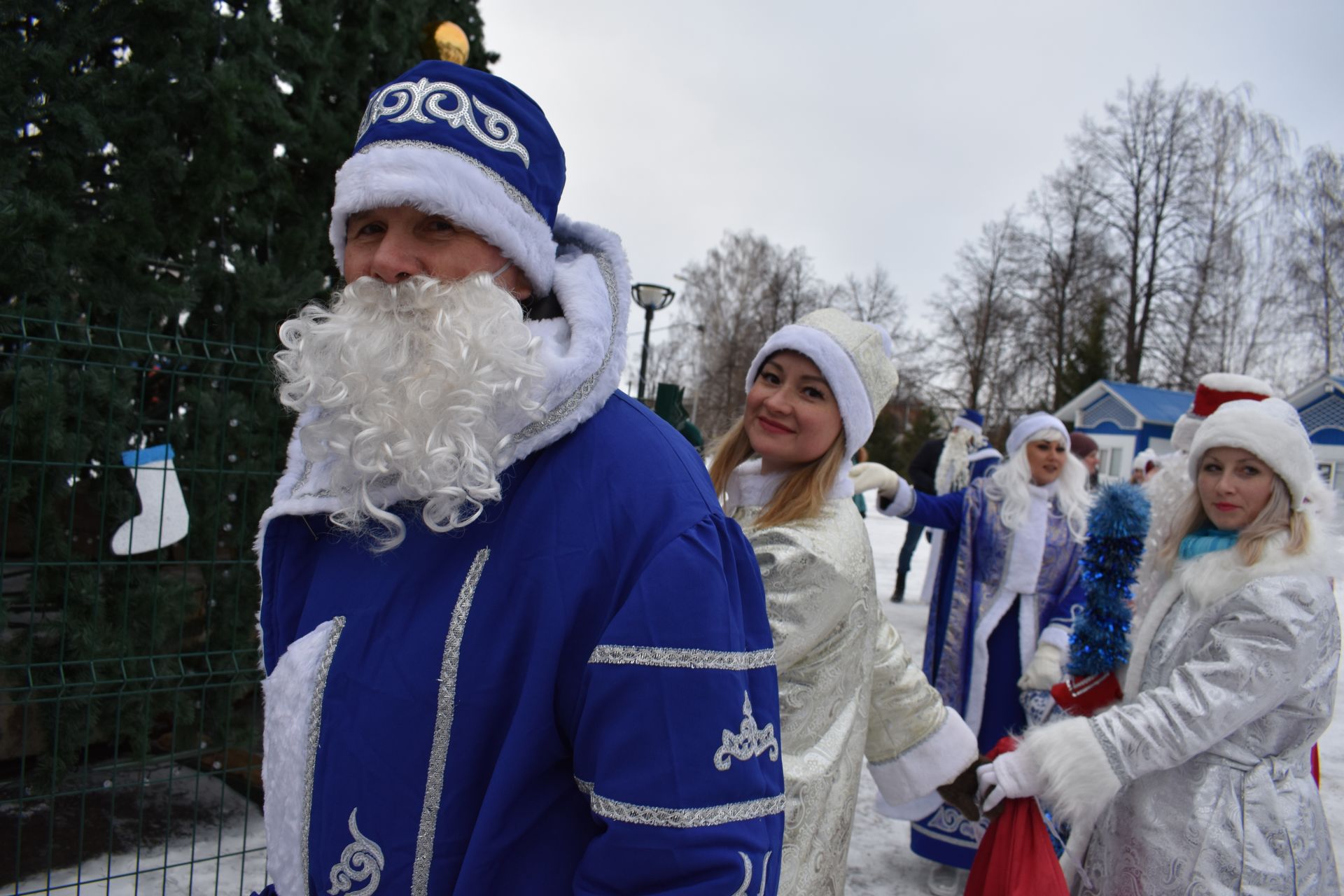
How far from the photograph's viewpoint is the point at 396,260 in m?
1.33

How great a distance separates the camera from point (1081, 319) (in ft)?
97.5

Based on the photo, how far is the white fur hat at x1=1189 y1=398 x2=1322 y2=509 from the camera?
2621 millimetres

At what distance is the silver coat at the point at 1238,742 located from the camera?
234 centimetres

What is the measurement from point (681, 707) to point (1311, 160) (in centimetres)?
3211

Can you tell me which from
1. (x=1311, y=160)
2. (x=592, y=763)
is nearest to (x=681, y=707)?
(x=592, y=763)

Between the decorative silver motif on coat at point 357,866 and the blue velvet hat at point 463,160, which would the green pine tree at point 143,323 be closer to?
the blue velvet hat at point 463,160

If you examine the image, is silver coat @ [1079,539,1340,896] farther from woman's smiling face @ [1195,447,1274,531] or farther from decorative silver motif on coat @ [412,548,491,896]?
decorative silver motif on coat @ [412,548,491,896]

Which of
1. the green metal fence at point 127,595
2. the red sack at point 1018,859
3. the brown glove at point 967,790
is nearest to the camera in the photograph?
the red sack at point 1018,859

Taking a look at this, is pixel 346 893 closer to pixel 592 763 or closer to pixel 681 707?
pixel 592 763

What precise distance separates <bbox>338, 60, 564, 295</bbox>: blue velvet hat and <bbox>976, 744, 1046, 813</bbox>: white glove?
1920mm

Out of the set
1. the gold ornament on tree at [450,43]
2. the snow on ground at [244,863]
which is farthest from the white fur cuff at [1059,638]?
the gold ornament on tree at [450,43]

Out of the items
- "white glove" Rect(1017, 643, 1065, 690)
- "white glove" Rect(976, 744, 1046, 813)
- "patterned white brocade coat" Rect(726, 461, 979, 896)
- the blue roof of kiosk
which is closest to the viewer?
"patterned white brocade coat" Rect(726, 461, 979, 896)

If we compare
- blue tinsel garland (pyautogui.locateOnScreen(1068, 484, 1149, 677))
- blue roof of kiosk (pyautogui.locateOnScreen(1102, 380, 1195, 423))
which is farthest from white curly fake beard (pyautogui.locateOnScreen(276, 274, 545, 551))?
blue roof of kiosk (pyautogui.locateOnScreen(1102, 380, 1195, 423))

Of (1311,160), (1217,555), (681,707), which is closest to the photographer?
(681,707)
